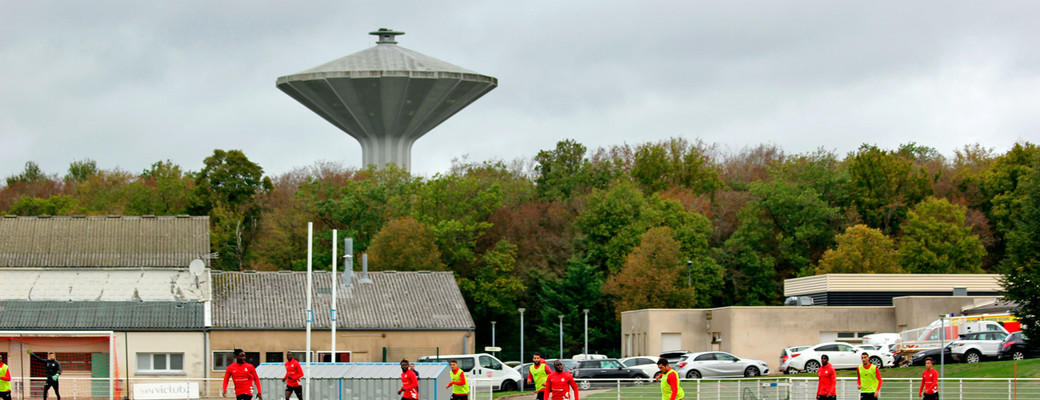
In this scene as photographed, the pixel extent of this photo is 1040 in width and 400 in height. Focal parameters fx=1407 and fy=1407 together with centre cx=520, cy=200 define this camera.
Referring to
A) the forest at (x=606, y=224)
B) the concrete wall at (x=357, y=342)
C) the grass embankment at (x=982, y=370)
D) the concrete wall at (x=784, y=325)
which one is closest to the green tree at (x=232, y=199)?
the forest at (x=606, y=224)

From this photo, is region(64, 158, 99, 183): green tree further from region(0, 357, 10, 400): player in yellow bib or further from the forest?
region(0, 357, 10, 400): player in yellow bib

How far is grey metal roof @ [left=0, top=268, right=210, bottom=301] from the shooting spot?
51719 mm

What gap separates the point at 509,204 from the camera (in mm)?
94250

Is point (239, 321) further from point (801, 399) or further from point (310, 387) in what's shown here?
point (801, 399)

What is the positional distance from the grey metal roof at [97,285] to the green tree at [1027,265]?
28927mm

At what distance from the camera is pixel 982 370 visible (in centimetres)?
4175

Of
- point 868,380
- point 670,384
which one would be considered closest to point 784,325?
point 868,380

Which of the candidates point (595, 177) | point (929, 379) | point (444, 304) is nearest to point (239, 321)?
point (444, 304)

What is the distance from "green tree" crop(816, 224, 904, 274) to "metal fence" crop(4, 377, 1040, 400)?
33601 millimetres

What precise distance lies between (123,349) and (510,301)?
3217 centimetres

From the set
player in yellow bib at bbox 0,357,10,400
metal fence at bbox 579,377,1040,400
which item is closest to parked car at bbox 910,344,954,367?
metal fence at bbox 579,377,1040,400

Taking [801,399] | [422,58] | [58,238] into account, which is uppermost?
[422,58]

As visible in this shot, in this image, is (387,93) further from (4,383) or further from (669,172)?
(4,383)

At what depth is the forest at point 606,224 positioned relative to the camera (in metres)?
75.9
